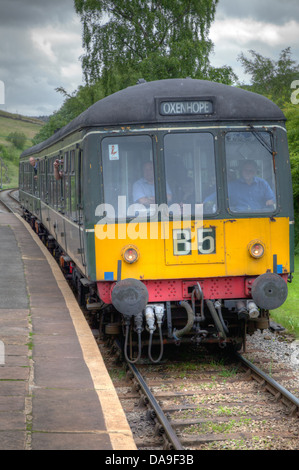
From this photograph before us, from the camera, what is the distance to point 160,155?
26.3 feet

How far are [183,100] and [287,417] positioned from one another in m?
3.72

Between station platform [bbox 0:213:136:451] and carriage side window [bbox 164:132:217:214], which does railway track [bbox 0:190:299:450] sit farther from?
carriage side window [bbox 164:132:217:214]

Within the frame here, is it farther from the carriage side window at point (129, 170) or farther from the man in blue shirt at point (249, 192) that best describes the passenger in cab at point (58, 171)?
the man in blue shirt at point (249, 192)

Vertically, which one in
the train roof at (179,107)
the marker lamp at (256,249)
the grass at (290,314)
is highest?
the train roof at (179,107)

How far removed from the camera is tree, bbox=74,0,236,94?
30111 millimetres

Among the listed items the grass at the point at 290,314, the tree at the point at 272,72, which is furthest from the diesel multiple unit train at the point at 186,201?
the tree at the point at 272,72

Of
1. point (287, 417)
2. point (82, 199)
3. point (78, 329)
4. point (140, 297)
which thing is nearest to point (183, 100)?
point (82, 199)

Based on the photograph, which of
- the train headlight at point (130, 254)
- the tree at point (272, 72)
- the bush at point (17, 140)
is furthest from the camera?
the bush at point (17, 140)

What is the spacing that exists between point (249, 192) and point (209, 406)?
2607 mm

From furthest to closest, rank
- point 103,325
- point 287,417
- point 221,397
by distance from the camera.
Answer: point 103,325, point 221,397, point 287,417

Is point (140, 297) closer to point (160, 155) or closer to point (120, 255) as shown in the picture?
point (120, 255)

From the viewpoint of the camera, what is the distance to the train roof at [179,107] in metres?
8.00

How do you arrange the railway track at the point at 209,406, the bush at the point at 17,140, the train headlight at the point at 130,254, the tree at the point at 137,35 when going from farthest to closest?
the bush at the point at 17,140 → the tree at the point at 137,35 → the train headlight at the point at 130,254 → the railway track at the point at 209,406

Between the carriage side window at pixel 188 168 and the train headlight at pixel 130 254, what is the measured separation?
2.40 ft
